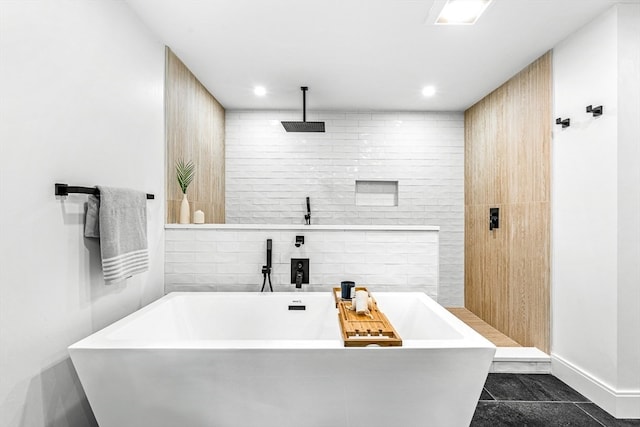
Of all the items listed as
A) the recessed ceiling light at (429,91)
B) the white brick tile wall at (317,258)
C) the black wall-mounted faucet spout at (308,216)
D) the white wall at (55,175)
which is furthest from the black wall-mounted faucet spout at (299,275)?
the recessed ceiling light at (429,91)

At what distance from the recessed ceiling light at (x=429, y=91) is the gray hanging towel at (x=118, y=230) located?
9.83 ft

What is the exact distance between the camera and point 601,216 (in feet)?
7.63

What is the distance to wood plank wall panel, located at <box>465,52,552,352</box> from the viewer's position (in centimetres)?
294

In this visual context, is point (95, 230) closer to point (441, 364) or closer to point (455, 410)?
point (441, 364)

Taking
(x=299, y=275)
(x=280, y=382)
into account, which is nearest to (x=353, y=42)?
(x=299, y=275)

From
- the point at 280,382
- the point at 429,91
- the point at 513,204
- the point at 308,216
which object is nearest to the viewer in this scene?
the point at 280,382

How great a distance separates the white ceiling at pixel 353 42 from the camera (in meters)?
2.26

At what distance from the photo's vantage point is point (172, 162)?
284 centimetres

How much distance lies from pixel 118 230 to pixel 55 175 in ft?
1.27

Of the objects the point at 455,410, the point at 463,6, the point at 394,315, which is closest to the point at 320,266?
the point at 394,315

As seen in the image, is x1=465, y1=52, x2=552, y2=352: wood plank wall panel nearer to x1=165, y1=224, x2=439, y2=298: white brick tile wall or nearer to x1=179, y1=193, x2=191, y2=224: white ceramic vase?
x1=165, y1=224, x2=439, y2=298: white brick tile wall

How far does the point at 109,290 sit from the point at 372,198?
328 centimetres

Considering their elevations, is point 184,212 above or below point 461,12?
below

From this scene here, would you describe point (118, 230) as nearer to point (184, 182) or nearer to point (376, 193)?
point (184, 182)
